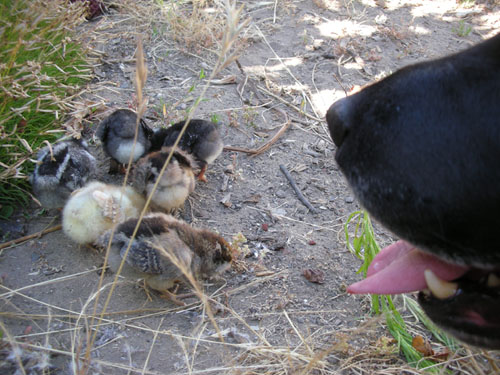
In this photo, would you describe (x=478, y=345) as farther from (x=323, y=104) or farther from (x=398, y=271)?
(x=323, y=104)

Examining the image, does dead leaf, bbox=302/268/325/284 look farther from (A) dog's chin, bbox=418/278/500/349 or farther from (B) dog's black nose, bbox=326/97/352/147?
(B) dog's black nose, bbox=326/97/352/147

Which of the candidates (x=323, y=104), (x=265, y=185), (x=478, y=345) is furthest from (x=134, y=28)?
(x=478, y=345)

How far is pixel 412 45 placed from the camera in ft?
21.8

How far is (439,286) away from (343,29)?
17.5 ft

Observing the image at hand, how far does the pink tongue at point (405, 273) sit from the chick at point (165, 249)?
1.20 meters

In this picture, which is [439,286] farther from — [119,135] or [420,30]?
[420,30]

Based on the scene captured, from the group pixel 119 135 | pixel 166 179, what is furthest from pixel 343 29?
pixel 166 179

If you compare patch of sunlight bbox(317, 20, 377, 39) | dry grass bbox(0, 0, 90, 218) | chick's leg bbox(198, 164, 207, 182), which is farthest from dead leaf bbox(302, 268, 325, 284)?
patch of sunlight bbox(317, 20, 377, 39)

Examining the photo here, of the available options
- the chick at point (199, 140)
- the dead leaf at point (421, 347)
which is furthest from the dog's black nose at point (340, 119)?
the chick at point (199, 140)

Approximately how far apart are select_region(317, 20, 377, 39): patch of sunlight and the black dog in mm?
4865

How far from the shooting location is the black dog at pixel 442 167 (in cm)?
173

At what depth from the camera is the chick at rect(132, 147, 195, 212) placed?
3818 millimetres

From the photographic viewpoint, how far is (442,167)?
177cm

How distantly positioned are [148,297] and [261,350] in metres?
0.94
